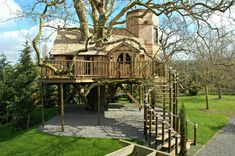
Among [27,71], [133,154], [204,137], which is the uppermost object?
[27,71]

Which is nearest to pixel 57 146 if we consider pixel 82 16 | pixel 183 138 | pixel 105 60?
pixel 183 138

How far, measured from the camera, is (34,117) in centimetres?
2023

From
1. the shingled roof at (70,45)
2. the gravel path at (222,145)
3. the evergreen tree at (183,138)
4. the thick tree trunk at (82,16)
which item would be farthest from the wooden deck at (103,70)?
the gravel path at (222,145)

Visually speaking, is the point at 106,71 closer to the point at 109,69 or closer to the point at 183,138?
the point at 109,69

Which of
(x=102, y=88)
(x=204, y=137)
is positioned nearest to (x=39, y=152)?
(x=102, y=88)

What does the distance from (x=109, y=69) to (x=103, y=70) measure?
0.39 m

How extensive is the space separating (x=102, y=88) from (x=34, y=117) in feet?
19.4

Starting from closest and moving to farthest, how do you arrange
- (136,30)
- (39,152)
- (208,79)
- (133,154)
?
(133,154) < (39,152) < (136,30) < (208,79)

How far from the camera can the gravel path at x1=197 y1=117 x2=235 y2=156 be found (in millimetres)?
12492

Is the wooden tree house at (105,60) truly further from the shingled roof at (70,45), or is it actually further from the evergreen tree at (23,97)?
the evergreen tree at (23,97)

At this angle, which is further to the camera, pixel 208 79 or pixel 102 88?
pixel 208 79

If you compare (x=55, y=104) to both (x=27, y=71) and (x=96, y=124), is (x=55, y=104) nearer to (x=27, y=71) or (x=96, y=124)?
(x=27, y=71)

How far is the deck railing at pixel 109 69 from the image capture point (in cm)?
1571

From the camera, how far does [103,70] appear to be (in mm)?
16500
